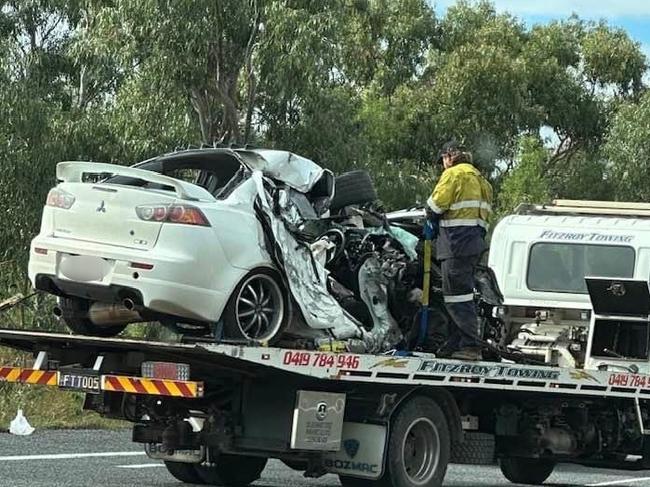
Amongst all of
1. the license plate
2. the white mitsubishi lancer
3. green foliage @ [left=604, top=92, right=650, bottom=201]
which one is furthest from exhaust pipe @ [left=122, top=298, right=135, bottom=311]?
green foliage @ [left=604, top=92, right=650, bottom=201]

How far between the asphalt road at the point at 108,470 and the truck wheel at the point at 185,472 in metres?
0.09

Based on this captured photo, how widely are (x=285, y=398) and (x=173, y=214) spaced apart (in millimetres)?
1432

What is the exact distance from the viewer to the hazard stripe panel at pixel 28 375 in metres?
9.11

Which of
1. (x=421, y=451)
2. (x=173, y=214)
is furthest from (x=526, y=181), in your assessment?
(x=173, y=214)

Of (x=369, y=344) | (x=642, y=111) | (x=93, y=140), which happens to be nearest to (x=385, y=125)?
(x=642, y=111)

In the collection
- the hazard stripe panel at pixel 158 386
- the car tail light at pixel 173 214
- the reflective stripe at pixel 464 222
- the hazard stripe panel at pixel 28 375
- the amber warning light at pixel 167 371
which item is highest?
the reflective stripe at pixel 464 222

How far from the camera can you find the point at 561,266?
13.0 meters

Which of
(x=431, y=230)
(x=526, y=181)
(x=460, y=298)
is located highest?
(x=526, y=181)

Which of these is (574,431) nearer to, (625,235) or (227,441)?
(625,235)

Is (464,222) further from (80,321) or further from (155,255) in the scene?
(80,321)

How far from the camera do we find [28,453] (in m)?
11.5

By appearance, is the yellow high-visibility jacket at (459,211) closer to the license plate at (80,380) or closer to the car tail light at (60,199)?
the car tail light at (60,199)

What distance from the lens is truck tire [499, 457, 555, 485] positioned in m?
12.5

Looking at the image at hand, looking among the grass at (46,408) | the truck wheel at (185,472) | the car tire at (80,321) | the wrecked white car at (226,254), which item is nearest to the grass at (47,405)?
the grass at (46,408)
